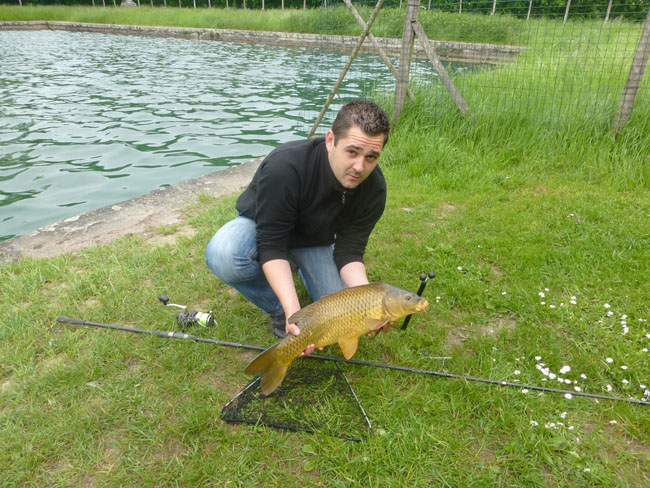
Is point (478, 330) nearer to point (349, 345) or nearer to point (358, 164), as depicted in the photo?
point (349, 345)

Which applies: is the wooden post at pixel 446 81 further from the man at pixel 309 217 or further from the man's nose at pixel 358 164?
the man's nose at pixel 358 164

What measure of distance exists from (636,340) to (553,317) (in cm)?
47

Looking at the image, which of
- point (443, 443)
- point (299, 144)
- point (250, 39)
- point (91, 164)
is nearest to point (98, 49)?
point (250, 39)

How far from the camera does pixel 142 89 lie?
40.6 ft

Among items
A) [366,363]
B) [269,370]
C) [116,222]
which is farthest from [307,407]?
[116,222]

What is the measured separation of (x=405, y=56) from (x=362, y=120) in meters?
4.40

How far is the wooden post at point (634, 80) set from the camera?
4895mm

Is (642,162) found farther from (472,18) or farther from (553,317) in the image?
(472,18)

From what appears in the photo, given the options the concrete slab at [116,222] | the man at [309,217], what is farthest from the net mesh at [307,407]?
the concrete slab at [116,222]

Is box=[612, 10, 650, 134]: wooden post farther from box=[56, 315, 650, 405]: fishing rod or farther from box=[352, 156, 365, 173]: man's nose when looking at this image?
box=[352, 156, 365, 173]: man's nose

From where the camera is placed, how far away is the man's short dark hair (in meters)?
2.20

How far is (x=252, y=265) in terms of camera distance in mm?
2656


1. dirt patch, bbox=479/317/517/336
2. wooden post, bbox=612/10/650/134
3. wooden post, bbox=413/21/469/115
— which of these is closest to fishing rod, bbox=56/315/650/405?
dirt patch, bbox=479/317/517/336

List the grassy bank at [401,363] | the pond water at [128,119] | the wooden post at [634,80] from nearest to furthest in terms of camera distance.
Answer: the grassy bank at [401,363], the wooden post at [634,80], the pond water at [128,119]
